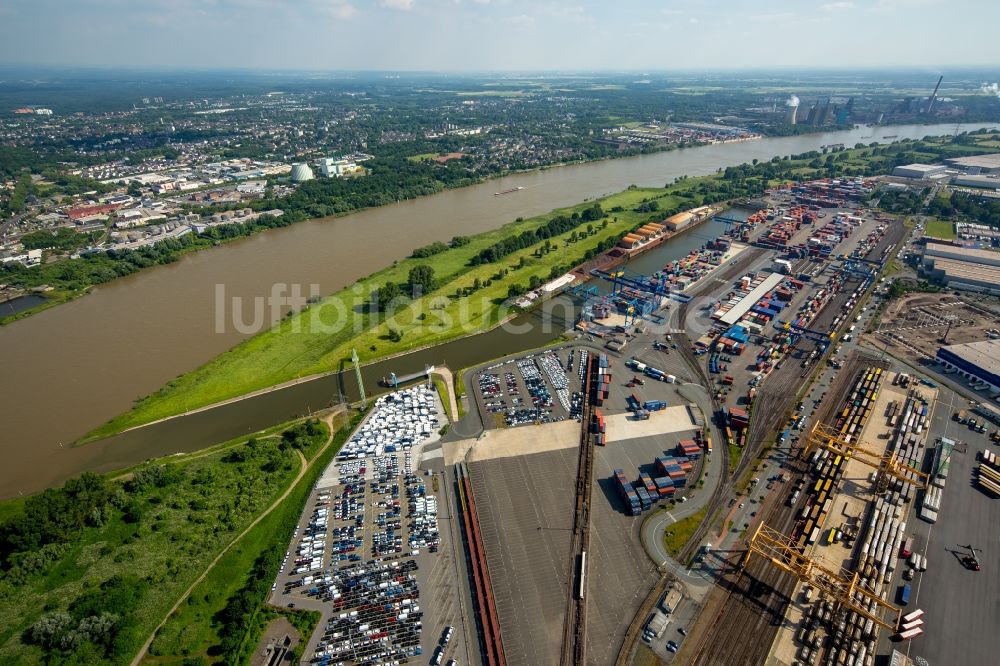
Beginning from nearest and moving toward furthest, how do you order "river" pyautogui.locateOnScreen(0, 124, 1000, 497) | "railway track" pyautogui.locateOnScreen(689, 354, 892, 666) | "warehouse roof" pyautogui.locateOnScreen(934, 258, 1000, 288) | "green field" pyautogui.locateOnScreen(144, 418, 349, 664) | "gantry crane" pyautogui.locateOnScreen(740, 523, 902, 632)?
"railway track" pyautogui.locateOnScreen(689, 354, 892, 666)
"green field" pyautogui.locateOnScreen(144, 418, 349, 664)
"gantry crane" pyautogui.locateOnScreen(740, 523, 902, 632)
"river" pyautogui.locateOnScreen(0, 124, 1000, 497)
"warehouse roof" pyautogui.locateOnScreen(934, 258, 1000, 288)

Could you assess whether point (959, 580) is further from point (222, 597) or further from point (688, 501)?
point (222, 597)

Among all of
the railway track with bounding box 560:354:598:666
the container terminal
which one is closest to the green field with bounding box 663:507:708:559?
the container terminal

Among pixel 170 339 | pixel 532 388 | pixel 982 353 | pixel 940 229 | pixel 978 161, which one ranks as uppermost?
pixel 978 161

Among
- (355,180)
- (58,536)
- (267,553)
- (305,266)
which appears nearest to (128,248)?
(305,266)

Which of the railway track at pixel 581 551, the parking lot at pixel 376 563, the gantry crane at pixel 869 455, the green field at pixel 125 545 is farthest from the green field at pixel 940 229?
the green field at pixel 125 545

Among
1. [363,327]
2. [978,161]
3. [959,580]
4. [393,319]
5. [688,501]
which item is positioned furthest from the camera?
[978,161]

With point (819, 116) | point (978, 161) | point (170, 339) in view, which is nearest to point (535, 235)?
point (170, 339)

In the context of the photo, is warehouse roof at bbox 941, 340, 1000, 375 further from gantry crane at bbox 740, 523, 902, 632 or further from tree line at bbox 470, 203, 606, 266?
tree line at bbox 470, 203, 606, 266
